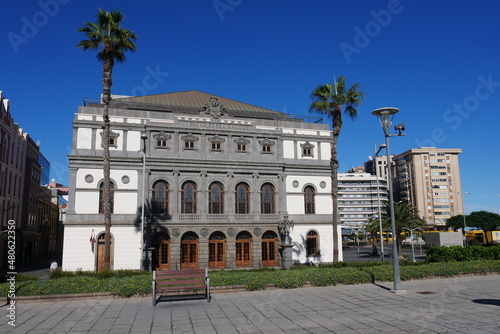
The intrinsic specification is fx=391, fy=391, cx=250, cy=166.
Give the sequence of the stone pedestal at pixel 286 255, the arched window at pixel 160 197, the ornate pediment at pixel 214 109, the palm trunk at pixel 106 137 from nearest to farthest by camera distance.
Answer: the palm trunk at pixel 106 137 → the arched window at pixel 160 197 → the stone pedestal at pixel 286 255 → the ornate pediment at pixel 214 109

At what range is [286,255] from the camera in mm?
39344

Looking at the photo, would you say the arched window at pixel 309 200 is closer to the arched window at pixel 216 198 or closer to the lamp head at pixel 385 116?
the arched window at pixel 216 198

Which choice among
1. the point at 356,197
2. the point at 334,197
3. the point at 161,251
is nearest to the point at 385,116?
the point at 334,197

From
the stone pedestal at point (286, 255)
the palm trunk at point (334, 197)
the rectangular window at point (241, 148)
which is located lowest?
the stone pedestal at point (286, 255)

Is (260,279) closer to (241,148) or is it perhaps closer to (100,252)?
(100,252)

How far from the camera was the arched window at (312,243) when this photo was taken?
4184 cm

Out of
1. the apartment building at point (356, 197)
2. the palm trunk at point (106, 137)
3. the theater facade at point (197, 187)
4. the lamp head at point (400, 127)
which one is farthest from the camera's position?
the apartment building at point (356, 197)

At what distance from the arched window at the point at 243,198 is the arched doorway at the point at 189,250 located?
17.8ft

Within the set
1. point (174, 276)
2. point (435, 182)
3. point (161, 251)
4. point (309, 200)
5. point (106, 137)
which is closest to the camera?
point (174, 276)

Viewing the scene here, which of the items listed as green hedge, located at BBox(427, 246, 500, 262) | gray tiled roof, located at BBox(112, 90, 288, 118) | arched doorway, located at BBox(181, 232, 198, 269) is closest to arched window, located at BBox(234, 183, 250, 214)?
arched doorway, located at BBox(181, 232, 198, 269)

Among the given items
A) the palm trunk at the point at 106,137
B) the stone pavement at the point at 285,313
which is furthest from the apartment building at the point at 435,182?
the stone pavement at the point at 285,313

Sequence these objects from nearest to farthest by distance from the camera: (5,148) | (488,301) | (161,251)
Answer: (488,301), (161,251), (5,148)

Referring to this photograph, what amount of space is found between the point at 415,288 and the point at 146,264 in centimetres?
2434

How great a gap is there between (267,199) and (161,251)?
12009 mm
